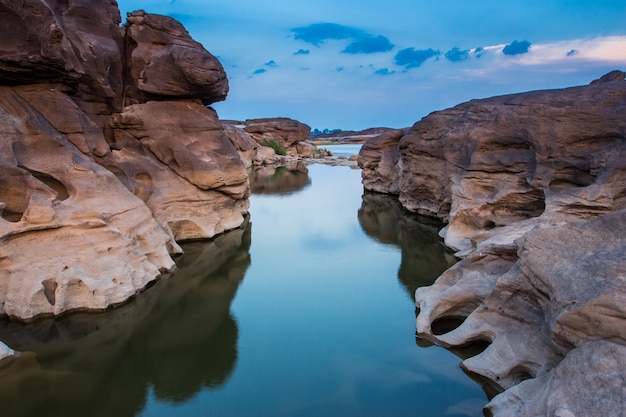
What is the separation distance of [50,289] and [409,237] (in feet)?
38.1

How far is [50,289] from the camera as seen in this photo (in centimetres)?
813

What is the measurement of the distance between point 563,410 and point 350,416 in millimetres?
2565

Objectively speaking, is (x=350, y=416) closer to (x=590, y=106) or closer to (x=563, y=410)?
(x=563, y=410)

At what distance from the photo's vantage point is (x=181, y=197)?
13.2 meters

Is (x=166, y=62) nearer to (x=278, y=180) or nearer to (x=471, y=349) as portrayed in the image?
(x=471, y=349)

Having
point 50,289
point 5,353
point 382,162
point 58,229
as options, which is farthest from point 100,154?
point 382,162

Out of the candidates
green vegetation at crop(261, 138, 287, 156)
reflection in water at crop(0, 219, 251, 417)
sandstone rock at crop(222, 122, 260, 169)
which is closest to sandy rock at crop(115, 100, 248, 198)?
reflection in water at crop(0, 219, 251, 417)

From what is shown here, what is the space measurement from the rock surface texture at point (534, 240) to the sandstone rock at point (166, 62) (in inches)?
342

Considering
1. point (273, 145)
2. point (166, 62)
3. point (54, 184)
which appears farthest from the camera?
point (273, 145)

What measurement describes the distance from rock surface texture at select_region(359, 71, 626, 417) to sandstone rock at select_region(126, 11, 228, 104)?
8.69m

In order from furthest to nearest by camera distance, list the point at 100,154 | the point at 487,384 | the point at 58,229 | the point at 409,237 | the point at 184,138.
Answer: the point at 409,237 < the point at 184,138 < the point at 100,154 < the point at 58,229 < the point at 487,384

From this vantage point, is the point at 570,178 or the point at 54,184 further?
the point at 570,178

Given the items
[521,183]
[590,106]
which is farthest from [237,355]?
[590,106]

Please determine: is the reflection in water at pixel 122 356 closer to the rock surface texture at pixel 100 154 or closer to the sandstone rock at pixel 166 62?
the rock surface texture at pixel 100 154
